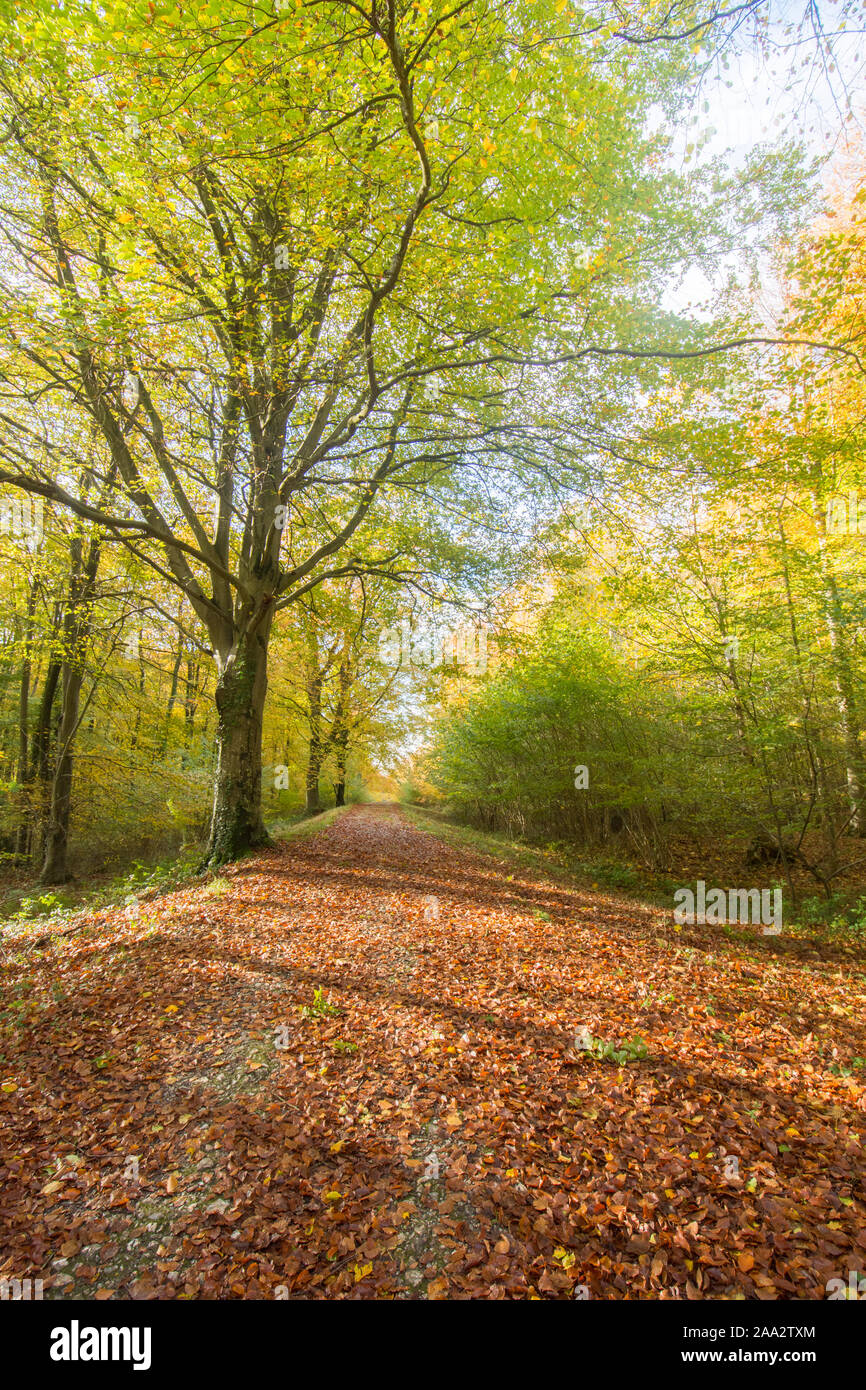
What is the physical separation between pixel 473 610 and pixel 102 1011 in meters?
7.94

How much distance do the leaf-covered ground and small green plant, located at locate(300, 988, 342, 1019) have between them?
33 millimetres

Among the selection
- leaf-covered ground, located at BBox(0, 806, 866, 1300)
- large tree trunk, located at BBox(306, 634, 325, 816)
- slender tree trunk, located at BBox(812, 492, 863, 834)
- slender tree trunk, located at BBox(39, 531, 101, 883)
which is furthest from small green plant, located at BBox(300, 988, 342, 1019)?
large tree trunk, located at BBox(306, 634, 325, 816)

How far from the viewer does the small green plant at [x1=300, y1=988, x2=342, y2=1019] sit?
170 inches

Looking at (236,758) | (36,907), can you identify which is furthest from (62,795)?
(236,758)

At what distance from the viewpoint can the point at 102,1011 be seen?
4312mm

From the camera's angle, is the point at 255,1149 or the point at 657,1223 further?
the point at 255,1149

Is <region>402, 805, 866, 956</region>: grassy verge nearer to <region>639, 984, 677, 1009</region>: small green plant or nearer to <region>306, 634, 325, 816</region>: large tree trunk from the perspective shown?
<region>639, 984, 677, 1009</region>: small green plant

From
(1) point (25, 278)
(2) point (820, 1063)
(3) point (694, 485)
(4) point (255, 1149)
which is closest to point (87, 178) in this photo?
(1) point (25, 278)

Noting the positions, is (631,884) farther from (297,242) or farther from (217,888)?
(297,242)

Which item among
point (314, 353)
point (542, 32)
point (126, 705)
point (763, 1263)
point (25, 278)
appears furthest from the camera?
point (126, 705)

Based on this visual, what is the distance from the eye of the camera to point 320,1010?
440cm

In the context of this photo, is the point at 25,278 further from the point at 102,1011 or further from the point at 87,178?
the point at 102,1011

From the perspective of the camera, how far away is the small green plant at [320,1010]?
4324mm

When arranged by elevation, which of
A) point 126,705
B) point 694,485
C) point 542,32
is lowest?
point 126,705
